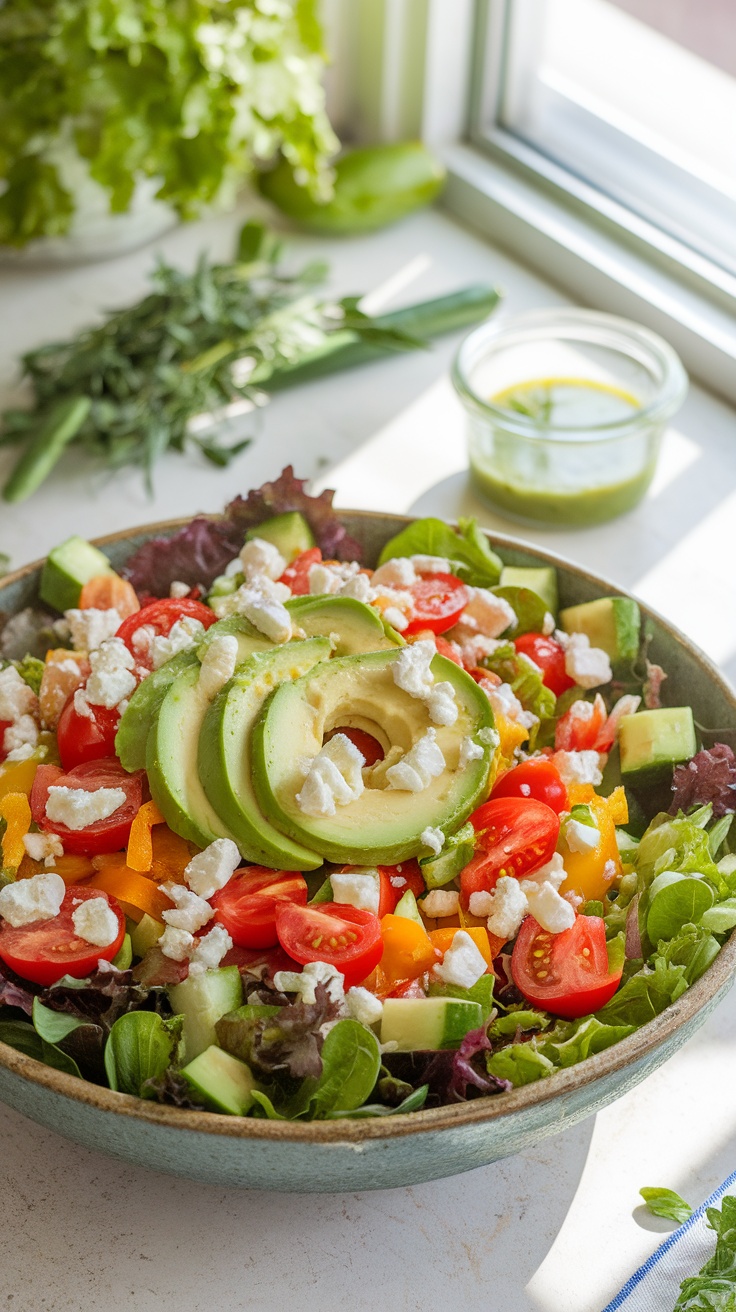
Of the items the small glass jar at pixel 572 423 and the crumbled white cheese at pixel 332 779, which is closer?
the crumbled white cheese at pixel 332 779

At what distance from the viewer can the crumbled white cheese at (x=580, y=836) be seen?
5.88 feet

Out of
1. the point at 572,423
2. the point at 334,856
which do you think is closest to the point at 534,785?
the point at 334,856

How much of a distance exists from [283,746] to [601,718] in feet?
1.80

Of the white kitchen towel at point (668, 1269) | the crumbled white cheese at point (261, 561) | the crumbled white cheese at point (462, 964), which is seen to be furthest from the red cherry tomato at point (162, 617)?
the white kitchen towel at point (668, 1269)

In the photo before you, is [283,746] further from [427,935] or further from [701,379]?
[701,379]

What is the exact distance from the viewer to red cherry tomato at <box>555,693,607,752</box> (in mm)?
2039

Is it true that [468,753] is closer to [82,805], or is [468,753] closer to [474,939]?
[474,939]

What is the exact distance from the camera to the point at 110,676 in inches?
74.2

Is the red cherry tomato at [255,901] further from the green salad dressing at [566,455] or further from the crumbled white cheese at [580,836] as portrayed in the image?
the green salad dressing at [566,455]

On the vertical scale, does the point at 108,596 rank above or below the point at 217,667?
below

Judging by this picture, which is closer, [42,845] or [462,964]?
[462,964]

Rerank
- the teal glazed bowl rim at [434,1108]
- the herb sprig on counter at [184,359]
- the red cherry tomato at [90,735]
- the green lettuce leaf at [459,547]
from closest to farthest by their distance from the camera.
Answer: the teal glazed bowl rim at [434,1108] → the red cherry tomato at [90,735] → the green lettuce leaf at [459,547] → the herb sprig on counter at [184,359]

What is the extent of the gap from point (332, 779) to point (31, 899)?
40 cm

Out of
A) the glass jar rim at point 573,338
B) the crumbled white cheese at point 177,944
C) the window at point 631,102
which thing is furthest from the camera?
the window at point 631,102
